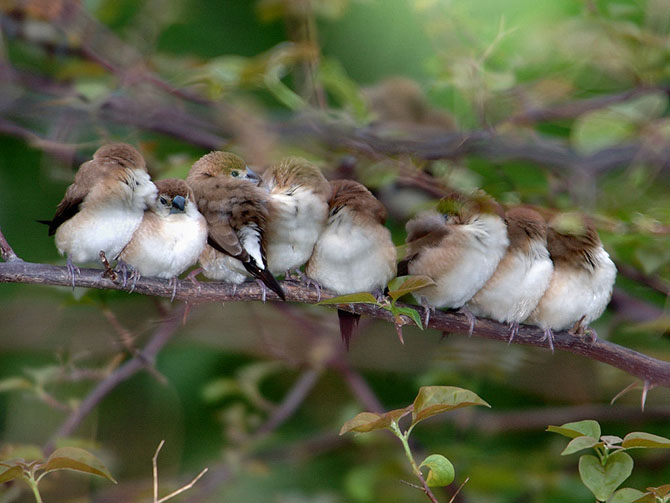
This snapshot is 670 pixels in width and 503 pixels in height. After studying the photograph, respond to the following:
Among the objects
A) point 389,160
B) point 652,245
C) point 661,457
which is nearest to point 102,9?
point 389,160

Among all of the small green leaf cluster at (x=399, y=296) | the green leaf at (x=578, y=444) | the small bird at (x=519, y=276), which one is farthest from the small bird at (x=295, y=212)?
the green leaf at (x=578, y=444)

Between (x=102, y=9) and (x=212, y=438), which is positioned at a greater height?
(x=102, y=9)

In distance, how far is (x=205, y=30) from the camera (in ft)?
9.37

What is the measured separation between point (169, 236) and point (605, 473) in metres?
0.73

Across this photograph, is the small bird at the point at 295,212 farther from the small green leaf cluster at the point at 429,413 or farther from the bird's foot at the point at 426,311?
the small green leaf cluster at the point at 429,413

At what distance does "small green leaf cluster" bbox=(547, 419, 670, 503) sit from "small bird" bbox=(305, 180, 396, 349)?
0.43 meters

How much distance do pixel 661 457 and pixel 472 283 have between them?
1.25m

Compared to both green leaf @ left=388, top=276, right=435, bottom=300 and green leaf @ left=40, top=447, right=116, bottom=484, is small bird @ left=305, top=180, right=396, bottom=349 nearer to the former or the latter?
green leaf @ left=388, top=276, right=435, bottom=300

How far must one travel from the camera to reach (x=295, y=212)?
4.33 ft

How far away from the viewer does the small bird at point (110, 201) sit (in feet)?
4.20

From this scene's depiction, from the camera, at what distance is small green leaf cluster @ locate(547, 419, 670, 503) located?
1.01m

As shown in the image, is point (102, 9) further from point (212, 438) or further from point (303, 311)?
point (212, 438)

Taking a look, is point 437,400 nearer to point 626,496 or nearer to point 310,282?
point 626,496

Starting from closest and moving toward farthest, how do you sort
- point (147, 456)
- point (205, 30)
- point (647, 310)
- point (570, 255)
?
1. point (570, 255)
2. point (647, 310)
3. point (147, 456)
4. point (205, 30)
